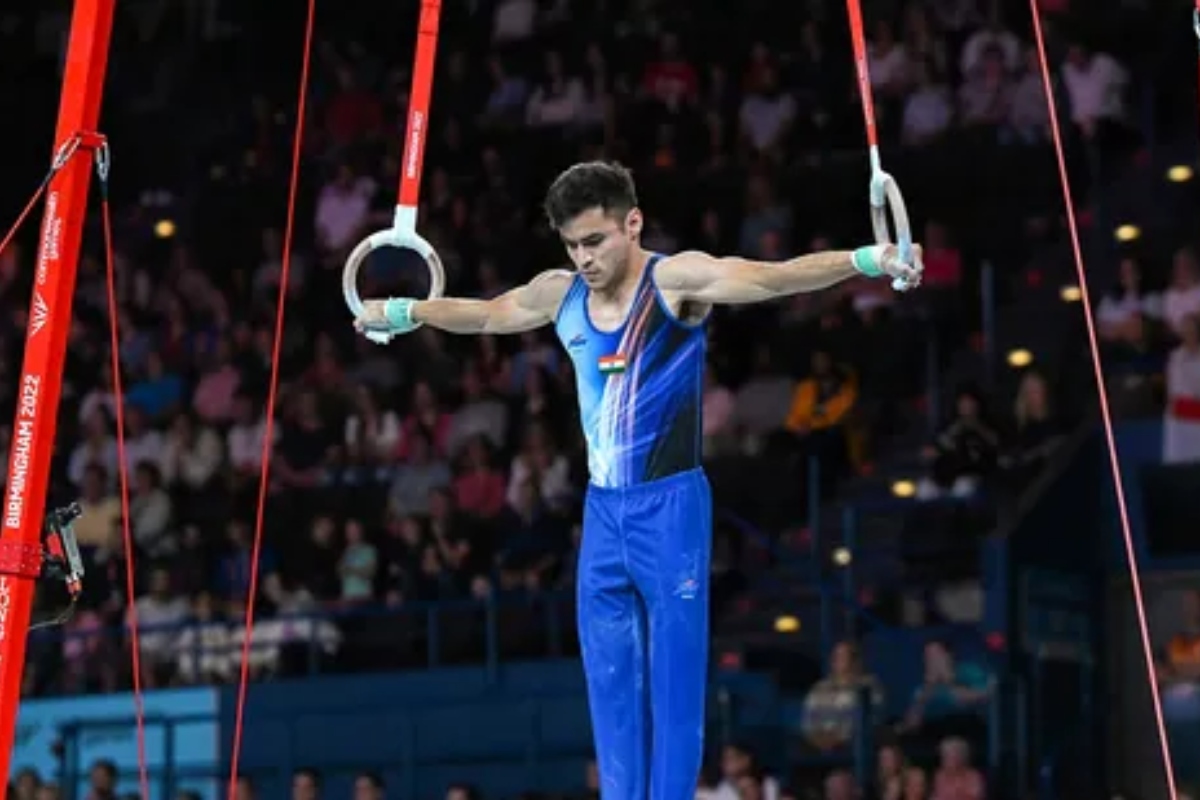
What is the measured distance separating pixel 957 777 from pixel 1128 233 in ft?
13.4

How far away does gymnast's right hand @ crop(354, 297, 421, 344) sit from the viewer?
8266 millimetres

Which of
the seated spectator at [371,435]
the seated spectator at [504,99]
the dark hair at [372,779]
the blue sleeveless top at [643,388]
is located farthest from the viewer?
the seated spectator at [504,99]

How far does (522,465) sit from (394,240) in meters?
Answer: 7.35

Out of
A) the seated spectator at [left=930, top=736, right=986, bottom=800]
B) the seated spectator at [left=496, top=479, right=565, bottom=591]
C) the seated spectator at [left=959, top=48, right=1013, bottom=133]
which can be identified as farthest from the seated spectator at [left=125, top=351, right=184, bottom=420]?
the seated spectator at [left=930, top=736, right=986, bottom=800]

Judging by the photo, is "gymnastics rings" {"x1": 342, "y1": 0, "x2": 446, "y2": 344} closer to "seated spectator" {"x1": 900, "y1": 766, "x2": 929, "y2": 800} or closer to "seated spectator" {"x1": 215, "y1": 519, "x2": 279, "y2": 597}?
"seated spectator" {"x1": 900, "y1": 766, "x2": 929, "y2": 800}

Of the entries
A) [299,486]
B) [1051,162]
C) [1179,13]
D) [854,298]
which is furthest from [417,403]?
[1179,13]

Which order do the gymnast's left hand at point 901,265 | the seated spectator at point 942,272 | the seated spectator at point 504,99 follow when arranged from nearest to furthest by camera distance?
the gymnast's left hand at point 901,265, the seated spectator at point 942,272, the seated spectator at point 504,99

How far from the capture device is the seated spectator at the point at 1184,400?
46.0ft

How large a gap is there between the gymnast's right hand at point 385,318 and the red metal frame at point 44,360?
1046 millimetres

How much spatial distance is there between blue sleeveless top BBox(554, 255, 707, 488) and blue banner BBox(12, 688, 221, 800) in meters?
7.55

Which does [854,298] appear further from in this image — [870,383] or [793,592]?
[793,592]

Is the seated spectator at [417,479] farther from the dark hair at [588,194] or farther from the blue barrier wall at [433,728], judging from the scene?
the dark hair at [588,194]

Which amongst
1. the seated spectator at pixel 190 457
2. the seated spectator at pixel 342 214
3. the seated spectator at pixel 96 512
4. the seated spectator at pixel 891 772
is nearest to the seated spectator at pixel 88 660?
the seated spectator at pixel 96 512

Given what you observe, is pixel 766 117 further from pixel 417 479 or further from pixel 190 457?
pixel 190 457
